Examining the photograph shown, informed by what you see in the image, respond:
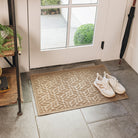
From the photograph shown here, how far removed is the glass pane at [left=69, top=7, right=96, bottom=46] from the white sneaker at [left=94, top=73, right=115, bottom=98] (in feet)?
1.56

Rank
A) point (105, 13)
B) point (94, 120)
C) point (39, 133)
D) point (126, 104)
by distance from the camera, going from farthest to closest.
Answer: point (105, 13), point (126, 104), point (94, 120), point (39, 133)

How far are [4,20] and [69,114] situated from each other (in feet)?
3.56

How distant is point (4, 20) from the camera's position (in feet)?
7.40

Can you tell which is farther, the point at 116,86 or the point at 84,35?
the point at 84,35

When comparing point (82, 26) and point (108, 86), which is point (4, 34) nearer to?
point (82, 26)

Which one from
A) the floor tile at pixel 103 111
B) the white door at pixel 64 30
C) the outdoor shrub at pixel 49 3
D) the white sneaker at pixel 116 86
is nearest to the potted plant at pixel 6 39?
the white door at pixel 64 30

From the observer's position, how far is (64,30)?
8.45 ft

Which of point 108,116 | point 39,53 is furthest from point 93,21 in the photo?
point 108,116

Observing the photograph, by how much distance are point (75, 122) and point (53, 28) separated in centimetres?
103

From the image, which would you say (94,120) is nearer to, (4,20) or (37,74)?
(37,74)

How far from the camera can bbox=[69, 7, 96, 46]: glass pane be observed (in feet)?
8.28

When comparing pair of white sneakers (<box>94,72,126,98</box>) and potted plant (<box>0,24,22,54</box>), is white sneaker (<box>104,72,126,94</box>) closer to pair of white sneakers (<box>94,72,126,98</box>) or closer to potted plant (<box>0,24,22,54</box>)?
pair of white sneakers (<box>94,72,126,98</box>)

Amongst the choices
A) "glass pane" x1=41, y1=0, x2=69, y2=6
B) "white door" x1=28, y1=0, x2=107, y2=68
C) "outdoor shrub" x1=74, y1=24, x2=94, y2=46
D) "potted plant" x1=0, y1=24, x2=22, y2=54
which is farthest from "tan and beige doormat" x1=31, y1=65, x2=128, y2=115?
"glass pane" x1=41, y1=0, x2=69, y2=6

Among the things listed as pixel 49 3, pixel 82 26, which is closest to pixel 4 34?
pixel 49 3
